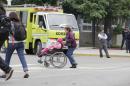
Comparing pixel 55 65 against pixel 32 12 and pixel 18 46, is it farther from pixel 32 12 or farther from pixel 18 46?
pixel 32 12

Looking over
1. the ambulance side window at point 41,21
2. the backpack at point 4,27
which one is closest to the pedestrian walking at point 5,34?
the backpack at point 4,27

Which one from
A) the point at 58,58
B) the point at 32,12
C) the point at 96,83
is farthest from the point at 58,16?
the point at 96,83

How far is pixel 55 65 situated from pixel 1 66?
18.5ft

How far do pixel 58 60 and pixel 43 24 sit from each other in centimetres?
878

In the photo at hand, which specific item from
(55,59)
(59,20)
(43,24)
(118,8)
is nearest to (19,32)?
(55,59)

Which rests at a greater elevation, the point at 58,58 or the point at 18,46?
the point at 18,46

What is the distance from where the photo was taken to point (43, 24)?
27.6 metres

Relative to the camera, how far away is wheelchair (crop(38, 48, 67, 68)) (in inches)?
741

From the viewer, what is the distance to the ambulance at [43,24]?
88.4 feet

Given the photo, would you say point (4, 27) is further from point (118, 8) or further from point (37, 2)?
point (37, 2)

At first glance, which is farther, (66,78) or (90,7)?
(90,7)

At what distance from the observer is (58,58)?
18938 mm

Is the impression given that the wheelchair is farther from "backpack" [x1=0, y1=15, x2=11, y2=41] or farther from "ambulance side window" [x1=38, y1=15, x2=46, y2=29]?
"ambulance side window" [x1=38, y1=15, x2=46, y2=29]

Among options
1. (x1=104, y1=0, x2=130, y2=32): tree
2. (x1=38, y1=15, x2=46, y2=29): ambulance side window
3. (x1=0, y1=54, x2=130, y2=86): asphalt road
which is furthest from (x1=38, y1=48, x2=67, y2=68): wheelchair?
(x1=104, y1=0, x2=130, y2=32): tree
